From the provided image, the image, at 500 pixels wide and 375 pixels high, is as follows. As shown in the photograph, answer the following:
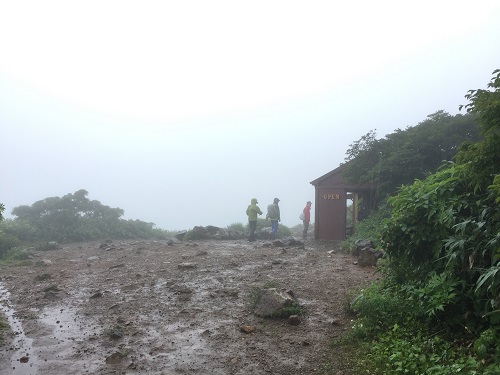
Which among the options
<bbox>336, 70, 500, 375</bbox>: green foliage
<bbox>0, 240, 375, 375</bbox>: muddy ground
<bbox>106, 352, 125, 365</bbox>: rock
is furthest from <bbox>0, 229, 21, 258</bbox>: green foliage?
<bbox>336, 70, 500, 375</bbox>: green foliage

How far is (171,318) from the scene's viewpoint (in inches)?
265

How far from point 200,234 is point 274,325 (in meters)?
15.1

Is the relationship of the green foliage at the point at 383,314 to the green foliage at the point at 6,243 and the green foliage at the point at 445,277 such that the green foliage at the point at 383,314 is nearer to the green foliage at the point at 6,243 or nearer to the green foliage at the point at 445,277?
the green foliage at the point at 445,277

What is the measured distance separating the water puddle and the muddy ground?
2cm

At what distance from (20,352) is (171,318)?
2267 millimetres

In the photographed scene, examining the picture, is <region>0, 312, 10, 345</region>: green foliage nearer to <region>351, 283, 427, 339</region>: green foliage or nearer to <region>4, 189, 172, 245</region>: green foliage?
<region>351, 283, 427, 339</region>: green foliage

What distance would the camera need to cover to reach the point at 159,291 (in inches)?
339

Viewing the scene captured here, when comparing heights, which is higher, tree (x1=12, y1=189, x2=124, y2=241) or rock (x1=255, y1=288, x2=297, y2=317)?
tree (x1=12, y1=189, x2=124, y2=241)

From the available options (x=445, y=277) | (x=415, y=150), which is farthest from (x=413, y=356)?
(x=415, y=150)

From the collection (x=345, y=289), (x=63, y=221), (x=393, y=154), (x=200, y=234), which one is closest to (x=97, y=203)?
(x=63, y=221)

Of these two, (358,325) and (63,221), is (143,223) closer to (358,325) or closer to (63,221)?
(63,221)

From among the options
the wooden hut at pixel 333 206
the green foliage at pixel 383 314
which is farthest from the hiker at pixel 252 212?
the green foliage at pixel 383 314

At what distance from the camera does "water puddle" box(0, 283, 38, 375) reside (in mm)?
Answer: 4859

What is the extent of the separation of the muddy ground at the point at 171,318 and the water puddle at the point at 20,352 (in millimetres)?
17
